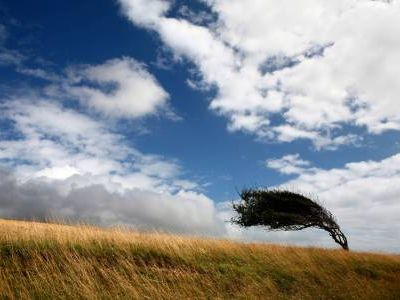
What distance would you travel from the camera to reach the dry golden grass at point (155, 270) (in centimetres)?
1314

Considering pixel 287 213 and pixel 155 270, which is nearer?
pixel 155 270

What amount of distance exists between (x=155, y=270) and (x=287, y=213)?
780 inches

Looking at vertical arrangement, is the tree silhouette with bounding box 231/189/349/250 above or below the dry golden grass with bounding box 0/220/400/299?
above

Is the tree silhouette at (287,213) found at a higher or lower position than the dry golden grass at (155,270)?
higher

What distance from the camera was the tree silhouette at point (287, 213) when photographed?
3334 cm

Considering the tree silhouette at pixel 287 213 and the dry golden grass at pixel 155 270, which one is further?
the tree silhouette at pixel 287 213

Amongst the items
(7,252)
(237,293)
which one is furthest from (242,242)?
(7,252)

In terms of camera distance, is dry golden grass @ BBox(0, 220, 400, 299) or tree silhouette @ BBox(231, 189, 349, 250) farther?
tree silhouette @ BBox(231, 189, 349, 250)

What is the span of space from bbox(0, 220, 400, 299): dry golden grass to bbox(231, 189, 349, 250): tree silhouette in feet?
38.1

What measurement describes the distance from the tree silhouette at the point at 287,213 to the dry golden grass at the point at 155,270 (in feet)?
38.1

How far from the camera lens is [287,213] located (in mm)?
33688

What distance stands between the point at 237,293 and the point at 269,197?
819 inches

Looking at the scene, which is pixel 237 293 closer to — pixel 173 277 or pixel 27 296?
pixel 173 277

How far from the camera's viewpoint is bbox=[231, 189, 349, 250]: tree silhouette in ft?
109
